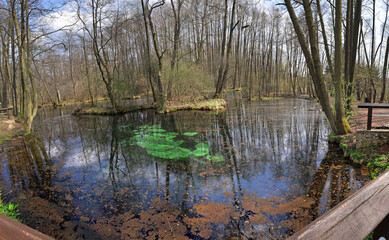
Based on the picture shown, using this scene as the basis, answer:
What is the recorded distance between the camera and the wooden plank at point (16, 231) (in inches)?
33.5

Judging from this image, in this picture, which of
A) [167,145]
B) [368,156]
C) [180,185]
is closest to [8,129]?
[167,145]

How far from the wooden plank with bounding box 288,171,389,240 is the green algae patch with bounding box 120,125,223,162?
224 inches

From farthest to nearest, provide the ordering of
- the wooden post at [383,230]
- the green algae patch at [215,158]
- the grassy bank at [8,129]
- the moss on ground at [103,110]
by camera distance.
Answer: the moss on ground at [103,110] < the grassy bank at [8,129] < the green algae patch at [215,158] < the wooden post at [383,230]

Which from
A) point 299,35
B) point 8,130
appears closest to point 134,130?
point 8,130

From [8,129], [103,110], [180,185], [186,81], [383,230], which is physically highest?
[186,81]

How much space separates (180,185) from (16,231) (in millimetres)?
4403

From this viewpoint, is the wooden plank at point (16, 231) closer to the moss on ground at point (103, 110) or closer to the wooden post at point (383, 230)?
the wooden post at point (383, 230)

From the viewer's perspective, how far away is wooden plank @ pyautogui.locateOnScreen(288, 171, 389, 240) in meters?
0.79

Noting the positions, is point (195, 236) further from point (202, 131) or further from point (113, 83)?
point (113, 83)

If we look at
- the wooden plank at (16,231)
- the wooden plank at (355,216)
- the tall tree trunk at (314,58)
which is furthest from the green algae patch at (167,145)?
the wooden plank at (16,231)

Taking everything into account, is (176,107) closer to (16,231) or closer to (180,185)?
(180,185)

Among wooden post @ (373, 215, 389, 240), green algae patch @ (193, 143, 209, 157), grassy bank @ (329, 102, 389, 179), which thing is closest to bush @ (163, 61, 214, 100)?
green algae patch @ (193, 143, 209, 157)

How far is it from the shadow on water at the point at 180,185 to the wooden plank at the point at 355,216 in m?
2.55

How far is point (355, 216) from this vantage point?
36.5 inches
